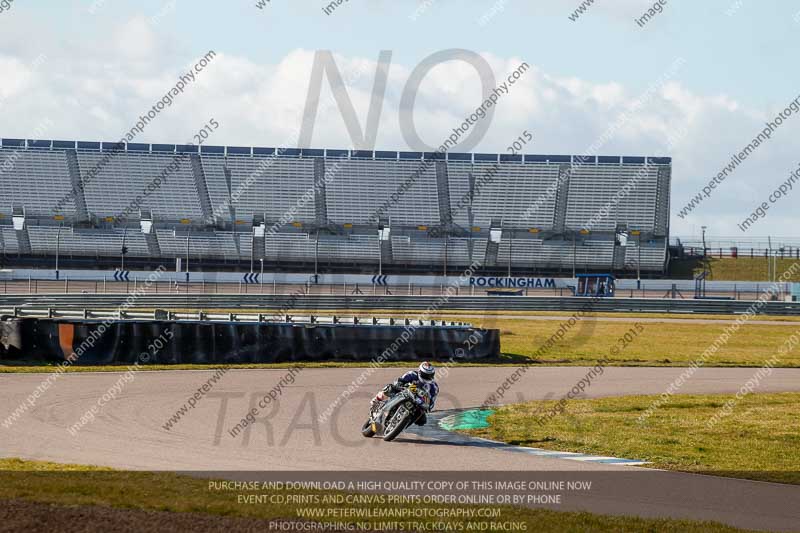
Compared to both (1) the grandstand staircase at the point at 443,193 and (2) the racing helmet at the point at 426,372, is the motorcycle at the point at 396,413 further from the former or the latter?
(1) the grandstand staircase at the point at 443,193

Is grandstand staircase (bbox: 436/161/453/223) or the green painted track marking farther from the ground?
grandstand staircase (bbox: 436/161/453/223)

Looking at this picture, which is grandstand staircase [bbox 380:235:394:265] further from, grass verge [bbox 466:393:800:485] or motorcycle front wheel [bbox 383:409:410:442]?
motorcycle front wheel [bbox 383:409:410:442]

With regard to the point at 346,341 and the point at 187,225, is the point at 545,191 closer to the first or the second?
the point at 187,225

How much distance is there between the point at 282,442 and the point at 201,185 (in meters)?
68.5

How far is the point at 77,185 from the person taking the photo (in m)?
80.3

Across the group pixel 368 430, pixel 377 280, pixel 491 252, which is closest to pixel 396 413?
pixel 368 430

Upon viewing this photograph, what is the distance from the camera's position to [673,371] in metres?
30.8

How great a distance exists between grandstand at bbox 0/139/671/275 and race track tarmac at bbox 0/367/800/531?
2114 inches

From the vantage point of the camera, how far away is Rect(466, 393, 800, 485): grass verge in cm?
1486

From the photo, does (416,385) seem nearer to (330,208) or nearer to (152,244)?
(152,244)

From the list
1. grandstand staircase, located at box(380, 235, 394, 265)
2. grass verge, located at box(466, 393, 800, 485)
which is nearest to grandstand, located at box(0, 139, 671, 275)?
grandstand staircase, located at box(380, 235, 394, 265)

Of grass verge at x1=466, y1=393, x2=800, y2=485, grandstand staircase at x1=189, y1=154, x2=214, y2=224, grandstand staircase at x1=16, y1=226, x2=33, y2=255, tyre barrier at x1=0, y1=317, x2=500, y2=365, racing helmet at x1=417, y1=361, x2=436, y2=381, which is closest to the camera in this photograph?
grass verge at x1=466, y1=393, x2=800, y2=485

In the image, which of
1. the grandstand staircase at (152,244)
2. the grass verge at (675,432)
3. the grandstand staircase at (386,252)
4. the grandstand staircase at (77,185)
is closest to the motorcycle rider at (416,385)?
the grass verge at (675,432)

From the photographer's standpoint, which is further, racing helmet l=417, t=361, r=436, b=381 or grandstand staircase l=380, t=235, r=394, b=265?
grandstand staircase l=380, t=235, r=394, b=265
